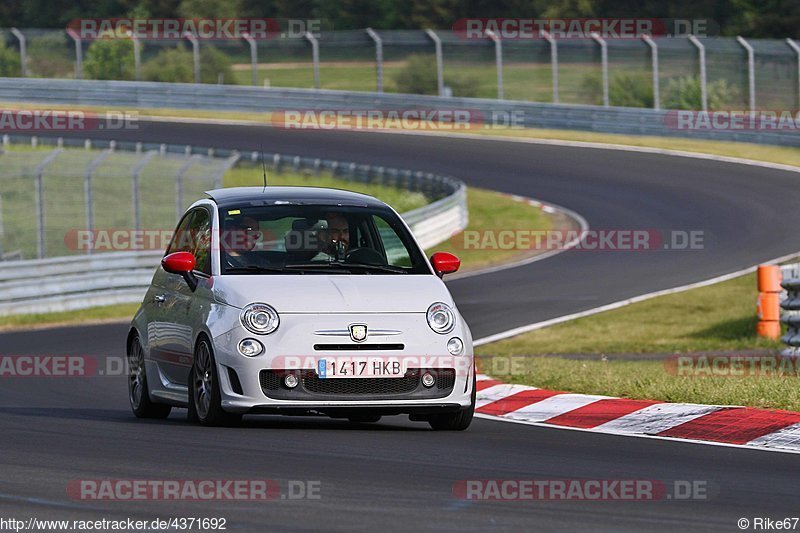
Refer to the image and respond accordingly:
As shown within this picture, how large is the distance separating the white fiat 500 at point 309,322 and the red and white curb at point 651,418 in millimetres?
907

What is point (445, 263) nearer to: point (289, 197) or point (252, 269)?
point (289, 197)

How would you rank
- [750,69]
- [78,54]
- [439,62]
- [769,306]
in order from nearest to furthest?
[769,306]
[750,69]
[439,62]
[78,54]

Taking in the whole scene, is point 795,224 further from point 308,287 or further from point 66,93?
point 66,93

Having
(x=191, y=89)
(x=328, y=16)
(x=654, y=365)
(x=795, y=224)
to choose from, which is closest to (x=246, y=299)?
(x=654, y=365)

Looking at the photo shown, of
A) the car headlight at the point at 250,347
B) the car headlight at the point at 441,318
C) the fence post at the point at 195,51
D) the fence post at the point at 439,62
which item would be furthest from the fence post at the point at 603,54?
the car headlight at the point at 250,347

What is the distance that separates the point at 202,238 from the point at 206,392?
130cm

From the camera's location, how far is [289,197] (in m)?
10.8

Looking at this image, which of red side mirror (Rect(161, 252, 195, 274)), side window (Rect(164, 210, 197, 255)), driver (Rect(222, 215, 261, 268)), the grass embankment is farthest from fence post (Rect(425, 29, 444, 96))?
red side mirror (Rect(161, 252, 195, 274))

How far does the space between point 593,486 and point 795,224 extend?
2328 cm

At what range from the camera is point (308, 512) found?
6590mm

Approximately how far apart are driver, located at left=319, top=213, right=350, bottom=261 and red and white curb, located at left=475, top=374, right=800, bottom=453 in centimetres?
166

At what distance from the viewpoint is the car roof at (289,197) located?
1074cm

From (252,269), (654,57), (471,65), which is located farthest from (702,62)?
(252,269)

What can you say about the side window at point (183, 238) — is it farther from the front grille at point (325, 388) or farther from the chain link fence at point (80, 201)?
the chain link fence at point (80, 201)
